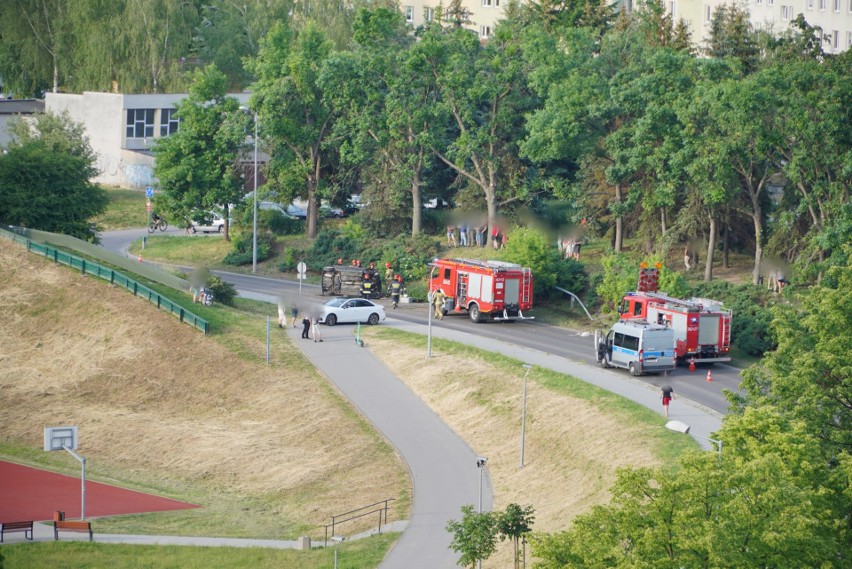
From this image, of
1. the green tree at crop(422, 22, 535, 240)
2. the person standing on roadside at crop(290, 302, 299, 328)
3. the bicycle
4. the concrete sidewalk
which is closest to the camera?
the concrete sidewalk

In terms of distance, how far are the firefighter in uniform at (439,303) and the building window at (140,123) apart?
44546 mm

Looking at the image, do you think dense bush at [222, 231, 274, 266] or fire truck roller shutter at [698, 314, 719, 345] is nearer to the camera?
fire truck roller shutter at [698, 314, 719, 345]

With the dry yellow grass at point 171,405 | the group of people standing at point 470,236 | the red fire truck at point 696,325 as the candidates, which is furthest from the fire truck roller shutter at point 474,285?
the group of people standing at point 470,236

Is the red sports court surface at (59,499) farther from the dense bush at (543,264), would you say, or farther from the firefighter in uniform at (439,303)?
the dense bush at (543,264)

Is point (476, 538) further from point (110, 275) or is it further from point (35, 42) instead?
point (35, 42)

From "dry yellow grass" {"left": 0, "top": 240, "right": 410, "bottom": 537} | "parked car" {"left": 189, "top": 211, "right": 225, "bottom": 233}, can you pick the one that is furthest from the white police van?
"parked car" {"left": 189, "top": 211, "right": 225, "bottom": 233}

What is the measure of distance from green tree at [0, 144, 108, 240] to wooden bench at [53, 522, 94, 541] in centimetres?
3928

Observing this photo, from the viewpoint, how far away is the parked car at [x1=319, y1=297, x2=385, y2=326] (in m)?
63.0

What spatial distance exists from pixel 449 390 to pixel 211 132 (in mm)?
34830

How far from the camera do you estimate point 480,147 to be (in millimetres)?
75375

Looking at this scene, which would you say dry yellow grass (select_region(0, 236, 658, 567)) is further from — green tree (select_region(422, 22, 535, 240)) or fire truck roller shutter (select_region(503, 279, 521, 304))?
green tree (select_region(422, 22, 535, 240))

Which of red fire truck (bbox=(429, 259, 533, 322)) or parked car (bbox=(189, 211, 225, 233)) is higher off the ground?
parked car (bbox=(189, 211, 225, 233))

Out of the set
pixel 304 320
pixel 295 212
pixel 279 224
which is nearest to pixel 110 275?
pixel 304 320

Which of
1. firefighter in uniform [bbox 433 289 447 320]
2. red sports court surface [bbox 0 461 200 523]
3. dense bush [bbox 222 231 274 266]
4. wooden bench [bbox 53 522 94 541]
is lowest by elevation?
red sports court surface [bbox 0 461 200 523]
